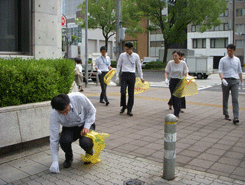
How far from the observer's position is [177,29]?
3666 centimetres

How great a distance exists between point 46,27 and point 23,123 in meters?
3.21

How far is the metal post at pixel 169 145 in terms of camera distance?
142 inches

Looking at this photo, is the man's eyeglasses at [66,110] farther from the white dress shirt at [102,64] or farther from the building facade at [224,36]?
Answer: the building facade at [224,36]

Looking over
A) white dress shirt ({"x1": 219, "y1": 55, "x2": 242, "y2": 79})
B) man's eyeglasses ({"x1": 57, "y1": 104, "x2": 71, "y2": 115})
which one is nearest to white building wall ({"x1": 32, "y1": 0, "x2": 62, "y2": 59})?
man's eyeglasses ({"x1": 57, "y1": 104, "x2": 71, "y2": 115})

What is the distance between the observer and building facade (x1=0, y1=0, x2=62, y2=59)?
6898mm

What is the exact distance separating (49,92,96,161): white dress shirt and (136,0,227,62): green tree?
32855 millimetres

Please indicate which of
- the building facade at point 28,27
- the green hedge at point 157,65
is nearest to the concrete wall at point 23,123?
the building facade at point 28,27

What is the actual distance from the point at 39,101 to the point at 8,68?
841 millimetres

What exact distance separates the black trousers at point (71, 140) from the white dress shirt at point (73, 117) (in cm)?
9

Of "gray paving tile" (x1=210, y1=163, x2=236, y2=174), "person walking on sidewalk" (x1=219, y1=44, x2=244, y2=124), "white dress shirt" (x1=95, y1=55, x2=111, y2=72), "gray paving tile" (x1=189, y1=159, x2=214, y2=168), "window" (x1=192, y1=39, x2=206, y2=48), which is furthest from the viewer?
"window" (x1=192, y1=39, x2=206, y2=48)

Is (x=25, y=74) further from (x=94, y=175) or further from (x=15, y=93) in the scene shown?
(x=94, y=175)

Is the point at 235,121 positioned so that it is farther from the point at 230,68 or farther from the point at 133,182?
the point at 133,182

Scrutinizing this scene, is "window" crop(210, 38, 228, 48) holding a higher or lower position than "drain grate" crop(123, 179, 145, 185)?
higher

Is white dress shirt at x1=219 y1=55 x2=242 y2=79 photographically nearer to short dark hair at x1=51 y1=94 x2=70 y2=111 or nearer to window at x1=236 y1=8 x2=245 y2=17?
short dark hair at x1=51 y1=94 x2=70 y2=111
